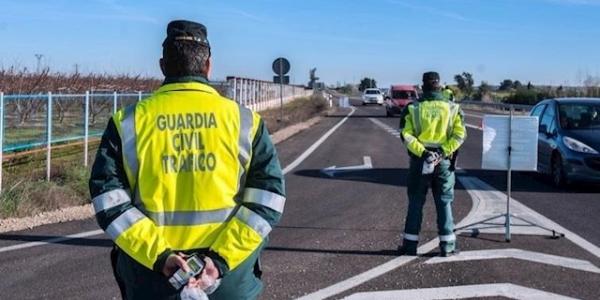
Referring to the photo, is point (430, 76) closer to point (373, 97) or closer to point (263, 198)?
point (263, 198)

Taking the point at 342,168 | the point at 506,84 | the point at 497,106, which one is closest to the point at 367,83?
the point at 506,84

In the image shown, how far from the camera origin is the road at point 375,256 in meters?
6.25

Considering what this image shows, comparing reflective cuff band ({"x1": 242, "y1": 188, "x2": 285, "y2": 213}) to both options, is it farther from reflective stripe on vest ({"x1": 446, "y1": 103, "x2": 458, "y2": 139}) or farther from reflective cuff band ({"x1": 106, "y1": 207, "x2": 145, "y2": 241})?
reflective stripe on vest ({"x1": 446, "y1": 103, "x2": 458, "y2": 139})

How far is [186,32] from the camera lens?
3.12 metres

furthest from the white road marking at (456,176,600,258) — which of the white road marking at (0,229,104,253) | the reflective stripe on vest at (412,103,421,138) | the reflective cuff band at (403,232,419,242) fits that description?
the white road marking at (0,229,104,253)

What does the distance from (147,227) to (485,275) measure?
447 cm

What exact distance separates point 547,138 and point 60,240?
910 centimetres

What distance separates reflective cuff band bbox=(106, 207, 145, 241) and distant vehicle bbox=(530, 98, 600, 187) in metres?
10.8

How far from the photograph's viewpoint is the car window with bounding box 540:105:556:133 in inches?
544

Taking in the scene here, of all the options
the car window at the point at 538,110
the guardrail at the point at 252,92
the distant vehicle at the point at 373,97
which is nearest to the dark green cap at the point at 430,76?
the car window at the point at 538,110

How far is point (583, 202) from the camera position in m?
11.2

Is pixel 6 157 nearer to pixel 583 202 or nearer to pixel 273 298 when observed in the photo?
pixel 273 298

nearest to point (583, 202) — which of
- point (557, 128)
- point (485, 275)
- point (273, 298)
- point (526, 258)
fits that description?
point (557, 128)

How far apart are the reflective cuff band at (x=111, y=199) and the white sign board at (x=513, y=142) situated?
618cm
